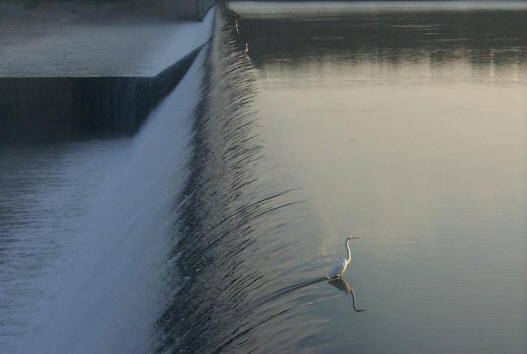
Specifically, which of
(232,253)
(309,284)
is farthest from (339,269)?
(232,253)

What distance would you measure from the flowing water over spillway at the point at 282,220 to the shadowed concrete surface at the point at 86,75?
997 millimetres

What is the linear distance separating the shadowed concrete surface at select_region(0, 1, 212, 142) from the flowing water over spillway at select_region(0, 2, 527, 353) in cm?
100

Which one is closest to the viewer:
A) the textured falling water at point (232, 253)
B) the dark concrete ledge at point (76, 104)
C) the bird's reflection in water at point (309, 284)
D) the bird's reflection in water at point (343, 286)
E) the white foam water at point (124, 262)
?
the textured falling water at point (232, 253)

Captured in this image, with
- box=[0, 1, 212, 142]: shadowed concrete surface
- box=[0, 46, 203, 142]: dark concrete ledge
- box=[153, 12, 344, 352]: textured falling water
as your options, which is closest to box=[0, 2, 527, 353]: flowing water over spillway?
box=[153, 12, 344, 352]: textured falling water

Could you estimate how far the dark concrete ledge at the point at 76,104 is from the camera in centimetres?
1255

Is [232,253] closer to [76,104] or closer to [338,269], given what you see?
[338,269]

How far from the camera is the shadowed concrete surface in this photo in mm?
12664

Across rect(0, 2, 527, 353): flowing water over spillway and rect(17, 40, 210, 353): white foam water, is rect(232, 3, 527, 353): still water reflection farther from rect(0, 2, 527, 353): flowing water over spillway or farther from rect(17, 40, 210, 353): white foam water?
rect(17, 40, 210, 353): white foam water

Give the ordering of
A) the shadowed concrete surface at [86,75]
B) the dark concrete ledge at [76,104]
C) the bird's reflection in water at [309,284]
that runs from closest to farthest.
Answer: the bird's reflection in water at [309,284] → the dark concrete ledge at [76,104] → the shadowed concrete surface at [86,75]

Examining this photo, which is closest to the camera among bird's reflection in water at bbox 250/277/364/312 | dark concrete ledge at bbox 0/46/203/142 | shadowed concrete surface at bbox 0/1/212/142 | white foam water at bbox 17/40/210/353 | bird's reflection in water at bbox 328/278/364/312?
bird's reflection in water at bbox 250/277/364/312

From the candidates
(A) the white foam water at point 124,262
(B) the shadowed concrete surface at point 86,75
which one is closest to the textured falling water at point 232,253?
(A) the white foam water at point 124,262

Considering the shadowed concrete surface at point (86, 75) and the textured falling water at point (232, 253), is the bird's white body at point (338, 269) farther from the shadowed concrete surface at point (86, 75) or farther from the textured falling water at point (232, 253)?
the shadowed concrete surface at point (86, 75)

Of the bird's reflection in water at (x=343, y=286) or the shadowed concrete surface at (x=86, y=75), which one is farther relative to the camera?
the shadowed concrete surface at (x=86, y=75)

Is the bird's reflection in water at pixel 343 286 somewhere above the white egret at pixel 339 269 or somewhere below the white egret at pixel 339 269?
below
